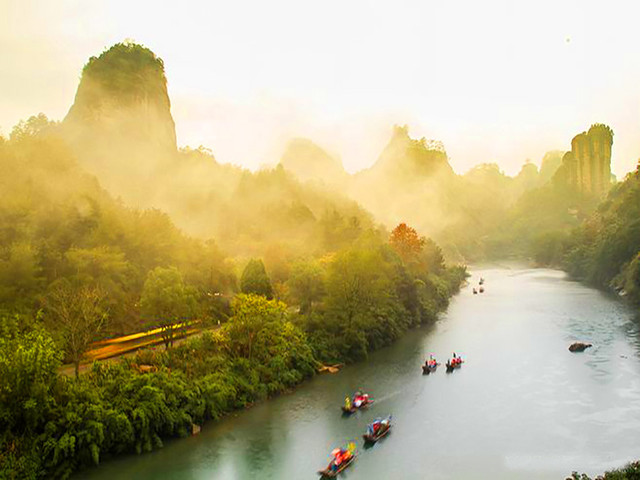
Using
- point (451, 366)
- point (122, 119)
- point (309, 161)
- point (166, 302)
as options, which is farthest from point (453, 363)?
point (309, 161)

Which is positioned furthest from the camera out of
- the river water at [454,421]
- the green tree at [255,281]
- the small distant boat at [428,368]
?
the green tree at [255,281]

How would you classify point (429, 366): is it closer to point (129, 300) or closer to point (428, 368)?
point (428, 368)

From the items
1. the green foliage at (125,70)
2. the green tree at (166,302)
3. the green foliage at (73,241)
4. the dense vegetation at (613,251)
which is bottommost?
the dense vegetation at (613,251)

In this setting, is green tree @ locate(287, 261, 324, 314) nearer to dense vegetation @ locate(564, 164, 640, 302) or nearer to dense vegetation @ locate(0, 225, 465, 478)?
dense vegetation @ locate(0, 225, 465, 478)

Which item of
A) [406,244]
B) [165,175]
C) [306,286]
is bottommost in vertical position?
[306,286]

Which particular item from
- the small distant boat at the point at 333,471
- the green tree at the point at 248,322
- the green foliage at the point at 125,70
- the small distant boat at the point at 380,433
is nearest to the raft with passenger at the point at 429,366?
the small distant boat at the point at 380,433

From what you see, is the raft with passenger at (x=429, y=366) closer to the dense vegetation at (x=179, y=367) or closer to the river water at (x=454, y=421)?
the river water at (x=454, y=421)
